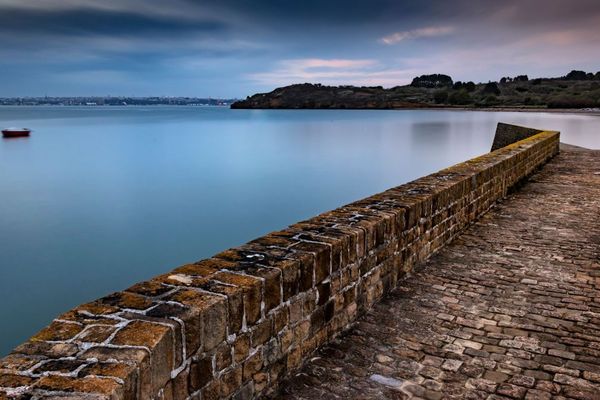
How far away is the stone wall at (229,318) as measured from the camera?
1.85 metres

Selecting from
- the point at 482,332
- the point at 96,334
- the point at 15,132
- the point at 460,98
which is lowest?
the point at 482,332

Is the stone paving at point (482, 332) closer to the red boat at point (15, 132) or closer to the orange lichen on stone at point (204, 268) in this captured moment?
the orange lichen on stone at point (204, 268)

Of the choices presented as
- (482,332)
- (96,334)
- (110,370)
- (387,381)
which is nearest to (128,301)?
(96,334)

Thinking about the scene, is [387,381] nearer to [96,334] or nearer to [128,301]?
[128,301]

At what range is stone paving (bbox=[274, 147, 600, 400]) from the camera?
117 inches

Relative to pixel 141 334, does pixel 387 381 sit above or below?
below

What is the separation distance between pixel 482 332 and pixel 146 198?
19.0 m

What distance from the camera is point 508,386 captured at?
2988 mm

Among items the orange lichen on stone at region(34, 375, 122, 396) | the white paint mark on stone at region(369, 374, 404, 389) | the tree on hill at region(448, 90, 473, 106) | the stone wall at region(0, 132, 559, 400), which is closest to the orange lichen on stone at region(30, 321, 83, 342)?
the stone wall at region(0, 132, 559, 400)

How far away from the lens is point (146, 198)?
2084 cm

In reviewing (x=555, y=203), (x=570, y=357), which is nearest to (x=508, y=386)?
(x=570, y=357)

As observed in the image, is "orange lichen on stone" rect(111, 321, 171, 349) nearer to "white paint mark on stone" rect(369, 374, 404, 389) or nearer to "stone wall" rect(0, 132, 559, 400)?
"stone wall" rect(0, 132, 559, 400)

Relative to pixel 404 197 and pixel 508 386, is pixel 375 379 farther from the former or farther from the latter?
pixel 404 197

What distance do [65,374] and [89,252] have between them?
12106 mm
